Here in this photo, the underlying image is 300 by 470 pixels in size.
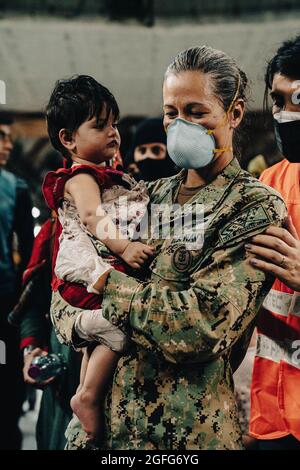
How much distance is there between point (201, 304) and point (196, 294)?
25 mm

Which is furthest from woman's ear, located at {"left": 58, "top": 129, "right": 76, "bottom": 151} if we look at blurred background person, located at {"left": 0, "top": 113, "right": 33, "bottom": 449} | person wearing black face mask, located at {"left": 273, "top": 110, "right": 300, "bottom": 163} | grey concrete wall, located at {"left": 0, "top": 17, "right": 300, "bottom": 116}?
grey concrete wall, located at {"left": 0, "top": 17, "right": 300, "bottom": 116}

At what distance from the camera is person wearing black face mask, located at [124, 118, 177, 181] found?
2539 millimetres

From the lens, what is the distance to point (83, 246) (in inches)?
65.4

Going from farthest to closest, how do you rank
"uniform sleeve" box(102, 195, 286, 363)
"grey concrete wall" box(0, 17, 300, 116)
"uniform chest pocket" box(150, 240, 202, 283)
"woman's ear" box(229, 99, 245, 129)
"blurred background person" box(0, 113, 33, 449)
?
"grey concrete wall" box(0, 17, 300, 116) < "blurred background person" box(0, 113, 33, 449) < "woman's ear" box(229, 99, 245, 129) < "uniform chest pocket" box(150, 240, 202, 283) < "uniform sleeve" box(102, 195, 286, 363)

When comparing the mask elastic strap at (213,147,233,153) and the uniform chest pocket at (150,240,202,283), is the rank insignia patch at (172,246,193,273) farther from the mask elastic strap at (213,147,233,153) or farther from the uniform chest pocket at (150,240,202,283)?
the mask elastic strap at (213,147,233,153)

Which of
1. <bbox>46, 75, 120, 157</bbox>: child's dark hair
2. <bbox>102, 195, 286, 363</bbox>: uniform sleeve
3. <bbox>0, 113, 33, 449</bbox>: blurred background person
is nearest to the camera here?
<bbox>102, 195, 286, 363</bbox>: uniform sleeve

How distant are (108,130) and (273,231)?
550 mm

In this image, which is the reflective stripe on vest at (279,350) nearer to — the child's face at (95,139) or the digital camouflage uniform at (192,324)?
the digital camouflage uniform at (192,324)

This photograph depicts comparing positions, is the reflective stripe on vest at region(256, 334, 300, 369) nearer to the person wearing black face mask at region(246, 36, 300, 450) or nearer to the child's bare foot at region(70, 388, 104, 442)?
the person wearing black face mask at region(246, 36, 300, 450)

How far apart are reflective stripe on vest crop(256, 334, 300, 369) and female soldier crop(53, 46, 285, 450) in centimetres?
30

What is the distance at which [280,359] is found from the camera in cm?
189

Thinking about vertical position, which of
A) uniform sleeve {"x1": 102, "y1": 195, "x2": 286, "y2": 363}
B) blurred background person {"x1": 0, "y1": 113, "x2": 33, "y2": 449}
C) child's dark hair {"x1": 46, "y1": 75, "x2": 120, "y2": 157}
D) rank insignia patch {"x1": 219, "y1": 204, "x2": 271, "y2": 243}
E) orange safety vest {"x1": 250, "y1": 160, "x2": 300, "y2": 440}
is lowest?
blurred background person {"x1": 0, "y1": 113, "x2": 33, "y2": 449}

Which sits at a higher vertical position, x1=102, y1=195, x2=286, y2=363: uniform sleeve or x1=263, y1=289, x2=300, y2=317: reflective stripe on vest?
x1=102, y1=195, x2=286, y2=363: uniform sleeve

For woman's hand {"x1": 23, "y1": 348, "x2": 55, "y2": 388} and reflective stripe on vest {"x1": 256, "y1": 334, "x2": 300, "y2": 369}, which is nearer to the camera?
reflective stripe on vest {"x1": 256, "y1": 334, "x2": 300, "y2": 369}
